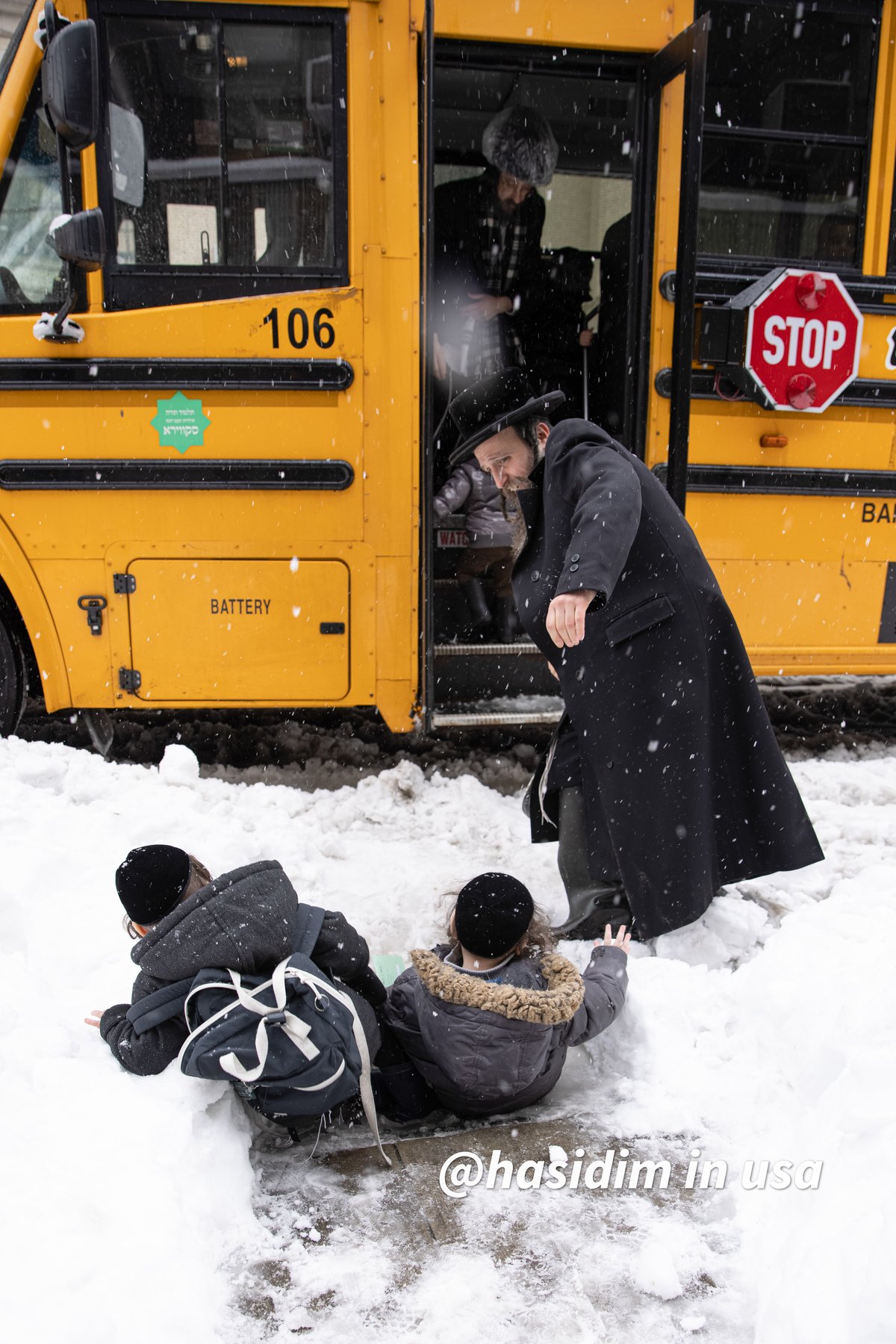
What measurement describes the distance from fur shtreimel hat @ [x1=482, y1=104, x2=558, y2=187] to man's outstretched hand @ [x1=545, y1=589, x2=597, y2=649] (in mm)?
3058

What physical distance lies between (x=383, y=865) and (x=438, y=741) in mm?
1396

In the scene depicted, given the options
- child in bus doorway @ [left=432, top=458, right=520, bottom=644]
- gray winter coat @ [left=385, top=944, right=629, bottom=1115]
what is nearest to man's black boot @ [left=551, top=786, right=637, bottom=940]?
gray winter coat @ [left=385, top=944, right=629, bottom=1115]

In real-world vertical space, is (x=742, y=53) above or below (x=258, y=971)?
above

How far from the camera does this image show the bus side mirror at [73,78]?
116 inches

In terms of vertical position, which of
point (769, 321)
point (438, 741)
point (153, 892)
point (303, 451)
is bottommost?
point (438, 741)

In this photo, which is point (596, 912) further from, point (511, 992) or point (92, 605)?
point (92, 605)

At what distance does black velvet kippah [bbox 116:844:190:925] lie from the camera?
204 cm

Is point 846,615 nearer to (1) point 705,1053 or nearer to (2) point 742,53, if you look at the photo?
(2) point 742,53

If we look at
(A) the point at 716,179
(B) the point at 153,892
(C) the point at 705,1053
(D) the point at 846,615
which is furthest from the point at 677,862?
(A) the point at 716,179

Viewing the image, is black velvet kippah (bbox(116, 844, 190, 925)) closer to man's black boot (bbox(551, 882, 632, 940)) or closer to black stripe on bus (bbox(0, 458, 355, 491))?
man's black boot (bbox(551, 882, 632, 940))

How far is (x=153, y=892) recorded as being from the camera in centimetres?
204

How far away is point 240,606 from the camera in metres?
3.73

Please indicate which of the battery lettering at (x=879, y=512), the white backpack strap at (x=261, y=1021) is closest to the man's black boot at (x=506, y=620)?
the battery lettering at (x=879, y=512)

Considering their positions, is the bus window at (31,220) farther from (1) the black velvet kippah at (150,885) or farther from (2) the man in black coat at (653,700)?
(1) the black velvet kippah at (150,885)
